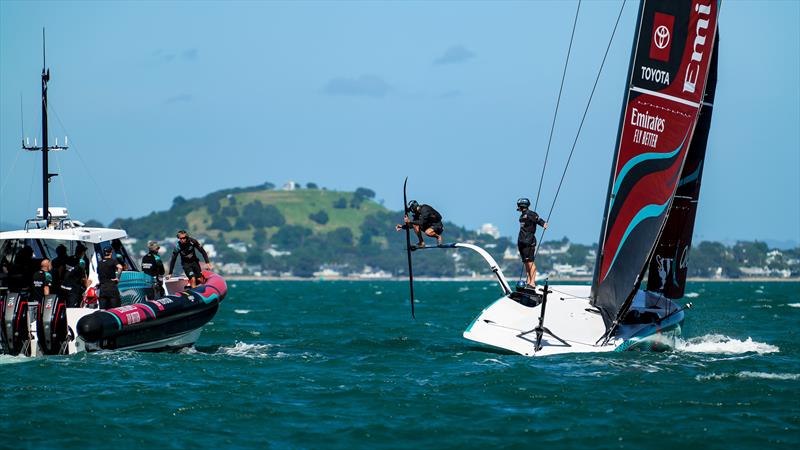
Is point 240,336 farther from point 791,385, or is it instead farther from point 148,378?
point 791,385

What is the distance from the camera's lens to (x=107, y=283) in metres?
21.9

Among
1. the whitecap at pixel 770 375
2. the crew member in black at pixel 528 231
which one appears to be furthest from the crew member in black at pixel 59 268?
the whitecap at pixel 770 375

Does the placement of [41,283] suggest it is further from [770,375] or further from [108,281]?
[770,375]

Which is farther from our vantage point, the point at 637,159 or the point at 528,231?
the point at 528,231

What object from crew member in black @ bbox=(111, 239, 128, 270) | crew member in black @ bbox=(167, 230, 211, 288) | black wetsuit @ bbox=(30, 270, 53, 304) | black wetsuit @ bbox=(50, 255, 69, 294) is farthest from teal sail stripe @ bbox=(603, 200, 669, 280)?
black wetsuit @ bbox=(30, 270, 53, 304)

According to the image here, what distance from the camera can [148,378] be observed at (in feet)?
64.3

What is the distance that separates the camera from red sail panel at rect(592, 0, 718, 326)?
21906 mm

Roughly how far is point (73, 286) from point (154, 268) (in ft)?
8.29

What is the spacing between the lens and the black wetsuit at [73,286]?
21797 millimetres

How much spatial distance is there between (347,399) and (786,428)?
245 inches

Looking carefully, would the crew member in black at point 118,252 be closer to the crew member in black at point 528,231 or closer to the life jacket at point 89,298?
the life jacket at point 89,298

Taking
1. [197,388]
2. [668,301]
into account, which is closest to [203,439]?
[197,388]

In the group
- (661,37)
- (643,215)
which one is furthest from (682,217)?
(661,37)

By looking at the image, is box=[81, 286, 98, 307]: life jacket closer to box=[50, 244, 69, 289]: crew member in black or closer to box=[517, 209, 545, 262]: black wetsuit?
box=[50, 244, 69, 289]: crew member in black
